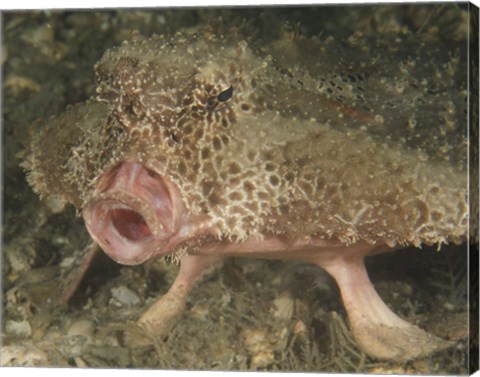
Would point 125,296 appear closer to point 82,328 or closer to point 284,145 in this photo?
point 82,328

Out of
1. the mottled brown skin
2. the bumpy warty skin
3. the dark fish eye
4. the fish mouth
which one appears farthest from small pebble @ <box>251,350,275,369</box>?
the dark fish eye

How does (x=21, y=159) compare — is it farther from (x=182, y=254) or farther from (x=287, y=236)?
(x=287, y=236)

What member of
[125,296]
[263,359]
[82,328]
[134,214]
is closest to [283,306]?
[263,359]

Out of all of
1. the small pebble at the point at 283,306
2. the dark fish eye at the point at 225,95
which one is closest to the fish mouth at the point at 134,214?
the dark fish eye at the point at 225,95

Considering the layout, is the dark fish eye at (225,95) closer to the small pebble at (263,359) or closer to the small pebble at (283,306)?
the small pebble at (283,306)

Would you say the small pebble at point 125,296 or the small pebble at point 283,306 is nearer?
the small pebble at point 283,306

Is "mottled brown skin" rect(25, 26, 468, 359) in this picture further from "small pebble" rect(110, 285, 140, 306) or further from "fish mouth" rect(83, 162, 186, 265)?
"small pebble" rect(110, 285, 140, 306)

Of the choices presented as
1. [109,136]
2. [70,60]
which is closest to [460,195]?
[109,136]
